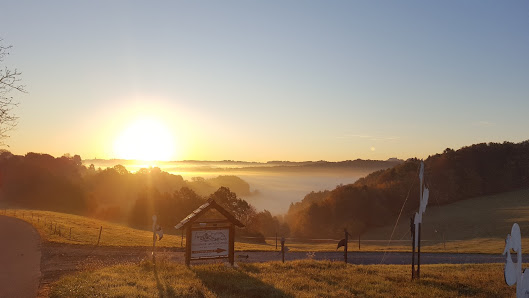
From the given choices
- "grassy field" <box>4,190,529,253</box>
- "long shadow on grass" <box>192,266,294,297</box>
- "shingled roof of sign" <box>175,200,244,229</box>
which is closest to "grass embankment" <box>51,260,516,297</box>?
"long shadow on grass" <box>192,266,294,297</box>

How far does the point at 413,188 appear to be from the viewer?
8469 cm

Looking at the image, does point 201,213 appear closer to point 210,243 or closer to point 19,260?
point 210,243

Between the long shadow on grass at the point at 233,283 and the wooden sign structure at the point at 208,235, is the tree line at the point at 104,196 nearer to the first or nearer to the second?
the wooden sign structure at the point at 208,235

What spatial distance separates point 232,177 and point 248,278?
162018 mm

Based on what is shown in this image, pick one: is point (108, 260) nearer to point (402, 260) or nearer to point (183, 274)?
point (183, 274)

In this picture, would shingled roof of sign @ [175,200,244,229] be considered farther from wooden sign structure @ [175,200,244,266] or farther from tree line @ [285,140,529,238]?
tree line @ [285,140,529,238]

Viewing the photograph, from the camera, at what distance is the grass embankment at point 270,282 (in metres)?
16.2

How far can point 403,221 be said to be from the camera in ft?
246

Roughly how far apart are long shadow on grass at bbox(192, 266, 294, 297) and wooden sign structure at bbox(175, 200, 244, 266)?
796mm

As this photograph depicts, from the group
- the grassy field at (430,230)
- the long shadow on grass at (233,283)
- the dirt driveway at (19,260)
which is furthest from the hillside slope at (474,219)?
the dirt driveway at (19,260)

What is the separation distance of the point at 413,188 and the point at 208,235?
70042 millimetres

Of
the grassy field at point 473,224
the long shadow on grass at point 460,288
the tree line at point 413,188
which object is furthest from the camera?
the tree line at point 413,188

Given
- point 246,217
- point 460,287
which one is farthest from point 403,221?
point 460,287

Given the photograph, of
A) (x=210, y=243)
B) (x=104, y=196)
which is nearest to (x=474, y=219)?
(x=210, y=243)
